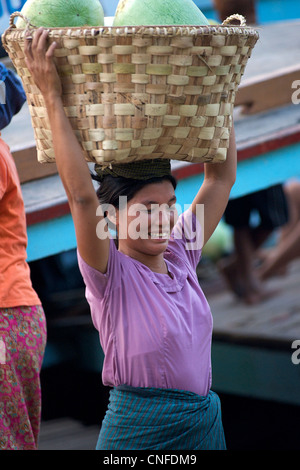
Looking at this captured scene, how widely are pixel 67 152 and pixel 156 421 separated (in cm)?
73

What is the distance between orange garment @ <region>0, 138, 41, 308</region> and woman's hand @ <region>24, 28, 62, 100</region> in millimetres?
773

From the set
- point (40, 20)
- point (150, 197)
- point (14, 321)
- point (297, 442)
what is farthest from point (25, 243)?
point (297, 442)

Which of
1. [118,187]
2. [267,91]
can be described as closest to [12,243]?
[118,187]

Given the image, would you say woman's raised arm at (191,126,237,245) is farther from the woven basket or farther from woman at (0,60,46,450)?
woman at (0,60,46,450)

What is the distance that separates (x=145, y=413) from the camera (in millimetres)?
1836

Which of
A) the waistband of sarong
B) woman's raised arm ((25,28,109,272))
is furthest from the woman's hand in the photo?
the waistband of sarong

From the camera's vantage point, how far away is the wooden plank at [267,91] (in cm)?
356

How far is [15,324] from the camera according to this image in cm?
235

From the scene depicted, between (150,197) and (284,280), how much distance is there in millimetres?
4515

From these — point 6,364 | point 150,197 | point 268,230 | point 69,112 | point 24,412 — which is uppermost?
point 69,112

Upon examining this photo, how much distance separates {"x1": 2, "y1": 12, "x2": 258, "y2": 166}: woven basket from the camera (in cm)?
160

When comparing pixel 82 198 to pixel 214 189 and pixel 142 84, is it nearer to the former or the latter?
pixel 142 84

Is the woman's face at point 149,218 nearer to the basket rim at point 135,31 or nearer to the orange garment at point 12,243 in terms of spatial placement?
the basket rim at point 135,31
